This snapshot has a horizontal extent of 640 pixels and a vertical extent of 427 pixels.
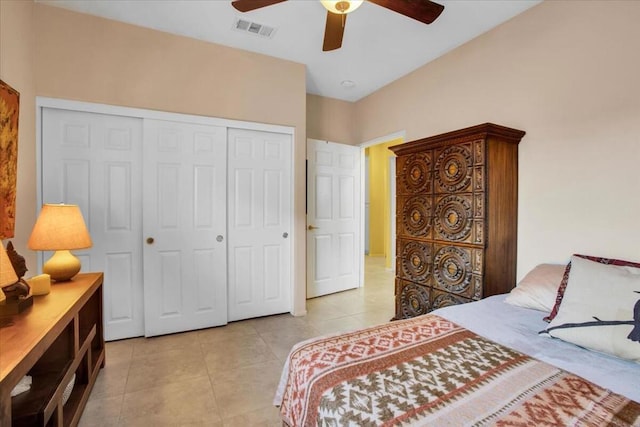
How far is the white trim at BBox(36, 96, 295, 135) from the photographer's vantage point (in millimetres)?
2375

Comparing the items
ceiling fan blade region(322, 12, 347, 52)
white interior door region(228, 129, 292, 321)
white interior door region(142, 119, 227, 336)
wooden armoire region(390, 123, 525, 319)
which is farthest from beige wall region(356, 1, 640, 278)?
white interior door region(142, 119, 227, 336)

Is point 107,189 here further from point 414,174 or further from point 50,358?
point 414,174

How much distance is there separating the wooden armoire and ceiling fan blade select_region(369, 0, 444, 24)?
2.72 ft

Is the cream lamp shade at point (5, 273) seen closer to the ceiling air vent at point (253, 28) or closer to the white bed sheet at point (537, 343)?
the white bed sheet at point (537, 343)

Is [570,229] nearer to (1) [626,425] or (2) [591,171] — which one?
(2) [591,171]

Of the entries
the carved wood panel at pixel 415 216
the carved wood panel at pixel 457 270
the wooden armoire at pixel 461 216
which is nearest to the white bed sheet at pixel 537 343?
the carved wood panel at pixel 457 270

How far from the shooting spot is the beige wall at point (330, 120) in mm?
4062

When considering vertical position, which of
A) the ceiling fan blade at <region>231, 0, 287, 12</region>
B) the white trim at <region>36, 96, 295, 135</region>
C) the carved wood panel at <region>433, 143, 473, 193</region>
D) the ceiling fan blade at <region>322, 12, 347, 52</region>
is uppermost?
the ceiling fan blade at <region>231, 0, 287, 12</region>

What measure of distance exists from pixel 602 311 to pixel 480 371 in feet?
2.27

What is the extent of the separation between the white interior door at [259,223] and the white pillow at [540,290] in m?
2.14

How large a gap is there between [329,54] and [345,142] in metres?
1.44

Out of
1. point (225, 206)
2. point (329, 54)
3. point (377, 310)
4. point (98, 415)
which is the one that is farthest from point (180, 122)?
point (377, 310)

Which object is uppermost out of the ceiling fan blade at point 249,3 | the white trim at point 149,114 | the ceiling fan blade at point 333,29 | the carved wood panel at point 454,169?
the ceiling fan blade at point 249,3

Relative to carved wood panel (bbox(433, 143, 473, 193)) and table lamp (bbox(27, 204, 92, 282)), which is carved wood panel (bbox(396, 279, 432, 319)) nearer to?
carved wood panel (bbox(433, 143, 473, 193))
